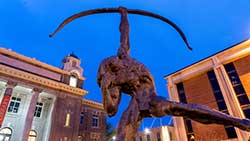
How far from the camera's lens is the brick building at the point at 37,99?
1772cm

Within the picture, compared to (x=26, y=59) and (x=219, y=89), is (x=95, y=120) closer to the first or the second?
(x=26, y=59)

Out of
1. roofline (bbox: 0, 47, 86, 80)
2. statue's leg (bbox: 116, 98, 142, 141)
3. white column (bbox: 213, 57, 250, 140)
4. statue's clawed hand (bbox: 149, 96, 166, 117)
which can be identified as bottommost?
statue's leg (bbox: 116, 98, 142, 141)

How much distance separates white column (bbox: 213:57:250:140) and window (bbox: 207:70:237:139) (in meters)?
0.44

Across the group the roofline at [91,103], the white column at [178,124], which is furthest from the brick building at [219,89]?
the roofline at [91,103]

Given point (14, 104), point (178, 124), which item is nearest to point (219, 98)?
point (178, 124)

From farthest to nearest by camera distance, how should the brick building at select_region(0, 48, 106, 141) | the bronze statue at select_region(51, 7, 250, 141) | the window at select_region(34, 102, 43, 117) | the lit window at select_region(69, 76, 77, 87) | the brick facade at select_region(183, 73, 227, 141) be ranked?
the lit window at select_region(69, 76, 77, 87) < the window at select_region(34, 102, 43, 117) < the brick building at select_region(0, 48, 106, 141) < the brick facade at select_region(183, 73, 227, 141) < the bronze statue at select_region(51, 7, 250, 141)

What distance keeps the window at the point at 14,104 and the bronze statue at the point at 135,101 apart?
21205 millimetres

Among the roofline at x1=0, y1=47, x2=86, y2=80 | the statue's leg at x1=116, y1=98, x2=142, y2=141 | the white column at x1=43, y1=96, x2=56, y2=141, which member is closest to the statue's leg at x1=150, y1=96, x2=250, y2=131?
the statue's leg at x1=116, y1=98, x2=142, y2=141

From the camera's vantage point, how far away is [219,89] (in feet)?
51.4

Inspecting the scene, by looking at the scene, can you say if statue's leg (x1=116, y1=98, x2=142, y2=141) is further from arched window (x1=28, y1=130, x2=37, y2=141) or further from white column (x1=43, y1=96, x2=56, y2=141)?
arched window (x1=28, y1=130, x2=37, y2=141)

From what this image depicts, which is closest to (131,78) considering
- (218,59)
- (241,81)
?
(241,81)

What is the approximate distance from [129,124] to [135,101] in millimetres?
348

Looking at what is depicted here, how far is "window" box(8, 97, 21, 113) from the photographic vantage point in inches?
746

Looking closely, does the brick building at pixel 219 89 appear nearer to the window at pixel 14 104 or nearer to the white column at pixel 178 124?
the white column at pixel 178 124
